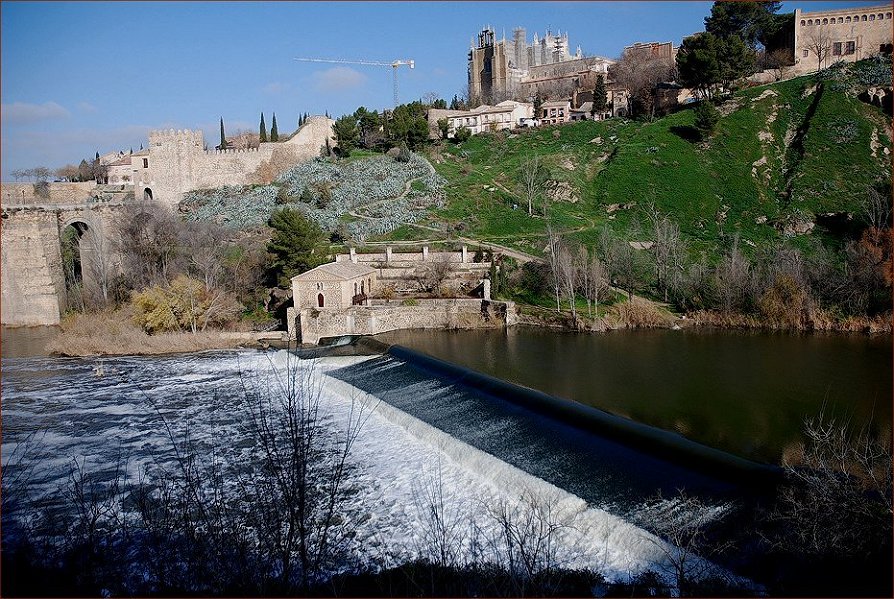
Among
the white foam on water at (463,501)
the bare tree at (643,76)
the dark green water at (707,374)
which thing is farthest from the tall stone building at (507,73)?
the white foam on water at (463,501)

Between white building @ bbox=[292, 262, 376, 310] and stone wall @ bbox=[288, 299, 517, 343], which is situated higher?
white building @ bbox=[292, 262, 376, 310]

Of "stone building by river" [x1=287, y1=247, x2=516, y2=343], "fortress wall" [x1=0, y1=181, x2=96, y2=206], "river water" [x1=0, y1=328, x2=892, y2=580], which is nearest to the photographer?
"river water" [x1=0, y1=328, x2=892, y2=580]

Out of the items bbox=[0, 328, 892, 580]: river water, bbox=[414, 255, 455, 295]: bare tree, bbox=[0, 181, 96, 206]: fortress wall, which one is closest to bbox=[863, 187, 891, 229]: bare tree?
bbox=[0, 328, 892, 580]: river water

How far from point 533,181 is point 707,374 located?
69.5ft

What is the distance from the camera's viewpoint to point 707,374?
48.6ft

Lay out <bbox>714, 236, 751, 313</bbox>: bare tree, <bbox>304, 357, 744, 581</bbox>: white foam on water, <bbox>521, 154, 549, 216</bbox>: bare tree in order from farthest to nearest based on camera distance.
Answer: <bbox>521, 154, 549, 216</bbox>: bare tree
<bbox>714, 236, 751, 313</bbox>: bare tree
<bbox>304, 357, 744, 581</bbox>: white foam on water

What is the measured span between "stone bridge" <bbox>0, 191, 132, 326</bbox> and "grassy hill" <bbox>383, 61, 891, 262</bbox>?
12375 mm

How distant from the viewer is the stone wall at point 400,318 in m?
21.2

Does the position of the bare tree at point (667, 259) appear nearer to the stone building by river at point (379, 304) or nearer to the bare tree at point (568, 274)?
the bare tree at point (568, 274)

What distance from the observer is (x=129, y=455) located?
11.0 metres

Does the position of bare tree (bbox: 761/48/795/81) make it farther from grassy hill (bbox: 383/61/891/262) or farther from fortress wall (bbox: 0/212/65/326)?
fortress wall (bbox: 0/212/65/326)

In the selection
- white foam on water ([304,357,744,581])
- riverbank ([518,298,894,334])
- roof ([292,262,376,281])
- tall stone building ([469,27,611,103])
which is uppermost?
tall stone building ([469,27,611,103])

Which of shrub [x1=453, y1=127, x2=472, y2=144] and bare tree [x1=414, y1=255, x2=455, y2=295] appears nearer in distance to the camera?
bare tree [x1=414, y1=255, x2=455, y2=295]

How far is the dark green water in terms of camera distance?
1138 cm
